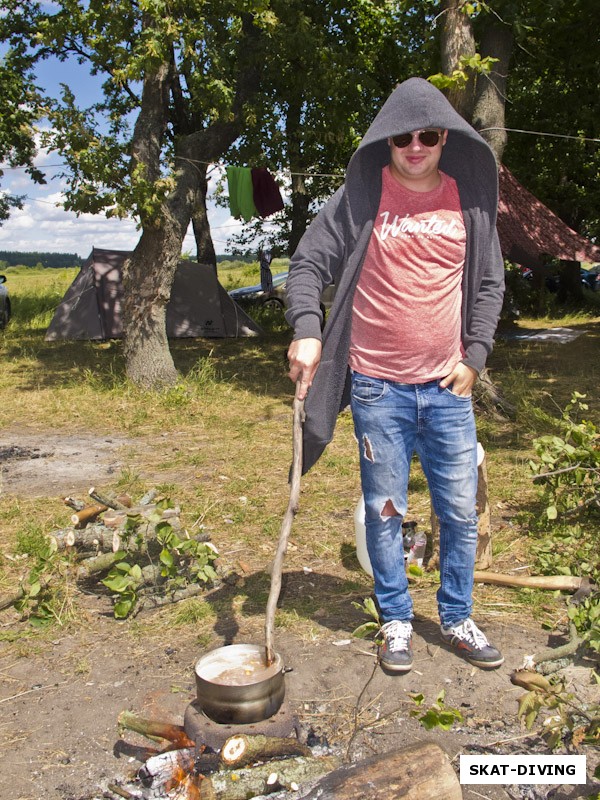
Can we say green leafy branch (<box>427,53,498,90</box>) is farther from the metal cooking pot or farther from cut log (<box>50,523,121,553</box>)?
the metal cooking pot

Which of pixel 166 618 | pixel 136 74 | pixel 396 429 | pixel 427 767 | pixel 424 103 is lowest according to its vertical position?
pixel 166 618

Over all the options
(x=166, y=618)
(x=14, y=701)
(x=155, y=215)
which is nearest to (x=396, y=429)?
(x=166, y=618)

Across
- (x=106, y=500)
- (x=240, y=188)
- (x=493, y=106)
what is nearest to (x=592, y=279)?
(x=240, y=188)

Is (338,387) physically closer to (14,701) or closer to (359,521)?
(359,521)

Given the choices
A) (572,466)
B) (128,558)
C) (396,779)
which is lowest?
(128,558)

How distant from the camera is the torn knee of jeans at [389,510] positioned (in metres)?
3.17

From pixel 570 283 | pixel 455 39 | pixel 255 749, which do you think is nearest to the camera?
pixel 255 749

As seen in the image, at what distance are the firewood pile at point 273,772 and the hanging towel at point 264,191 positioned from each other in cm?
1255

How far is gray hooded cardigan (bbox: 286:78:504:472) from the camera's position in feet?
9.98

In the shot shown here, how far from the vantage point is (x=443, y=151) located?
10.3ft

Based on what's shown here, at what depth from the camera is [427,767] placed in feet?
7.55

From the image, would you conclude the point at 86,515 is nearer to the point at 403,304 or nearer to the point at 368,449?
the point at 368,449

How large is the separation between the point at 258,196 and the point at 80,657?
1188cm

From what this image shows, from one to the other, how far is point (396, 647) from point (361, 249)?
1659 mm
